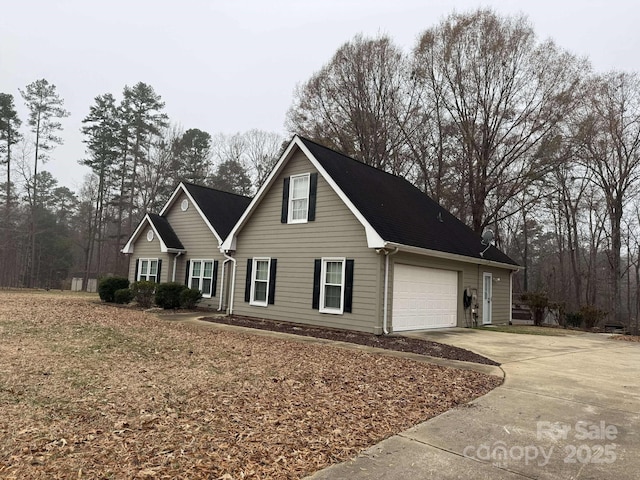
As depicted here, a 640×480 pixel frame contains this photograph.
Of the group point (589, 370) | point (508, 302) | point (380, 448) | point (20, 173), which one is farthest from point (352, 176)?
point (20, 173)

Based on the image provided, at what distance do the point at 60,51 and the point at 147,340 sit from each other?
16.1m

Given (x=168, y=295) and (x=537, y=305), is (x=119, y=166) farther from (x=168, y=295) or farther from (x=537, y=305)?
(x=537, y=305)

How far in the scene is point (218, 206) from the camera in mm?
20688

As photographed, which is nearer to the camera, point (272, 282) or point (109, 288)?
point (272, 282)

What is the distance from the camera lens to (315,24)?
66.9ft

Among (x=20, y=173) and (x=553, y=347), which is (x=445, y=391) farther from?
(x=20, y=173)

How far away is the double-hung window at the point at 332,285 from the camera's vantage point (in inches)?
477

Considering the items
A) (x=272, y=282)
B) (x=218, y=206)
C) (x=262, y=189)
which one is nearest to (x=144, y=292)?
(x=218, y=206)

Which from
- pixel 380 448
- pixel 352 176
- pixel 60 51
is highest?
pixel 60 51

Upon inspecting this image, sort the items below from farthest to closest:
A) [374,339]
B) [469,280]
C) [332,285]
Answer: [469,280], [332,285], [374,339]

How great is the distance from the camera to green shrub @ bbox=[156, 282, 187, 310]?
16.8 meters

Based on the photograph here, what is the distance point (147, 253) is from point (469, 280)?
1489 cm

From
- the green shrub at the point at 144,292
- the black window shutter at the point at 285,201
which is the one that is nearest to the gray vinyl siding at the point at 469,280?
the black window shutter at the point at 285,201

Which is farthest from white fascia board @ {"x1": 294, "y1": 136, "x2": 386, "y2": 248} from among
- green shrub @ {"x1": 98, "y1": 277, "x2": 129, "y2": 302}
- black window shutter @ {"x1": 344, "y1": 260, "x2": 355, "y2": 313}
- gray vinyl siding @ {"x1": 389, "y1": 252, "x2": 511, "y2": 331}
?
green shrub @ {"x1": 98, "y1": 277, "x2": 129, "y2": 302}
